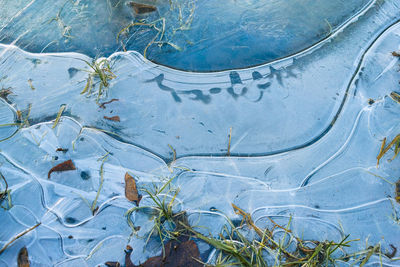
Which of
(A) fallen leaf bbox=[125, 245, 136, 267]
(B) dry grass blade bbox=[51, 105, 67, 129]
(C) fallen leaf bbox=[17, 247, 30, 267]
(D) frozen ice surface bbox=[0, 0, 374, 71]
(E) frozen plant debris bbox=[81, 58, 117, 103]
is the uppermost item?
(D) frozen ice surface bbox=[0, 0, 374, 71]

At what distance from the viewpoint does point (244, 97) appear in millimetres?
1857

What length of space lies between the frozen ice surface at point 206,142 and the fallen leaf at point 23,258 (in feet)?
0.09

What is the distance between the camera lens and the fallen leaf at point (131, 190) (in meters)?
1.59

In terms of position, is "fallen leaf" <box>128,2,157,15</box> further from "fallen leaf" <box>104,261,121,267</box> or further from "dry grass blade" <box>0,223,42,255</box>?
"fallen leaf" <box>104,261,121,267</box>

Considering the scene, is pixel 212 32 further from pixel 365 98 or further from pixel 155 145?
pixel 365 98

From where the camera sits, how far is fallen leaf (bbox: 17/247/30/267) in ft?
4.76

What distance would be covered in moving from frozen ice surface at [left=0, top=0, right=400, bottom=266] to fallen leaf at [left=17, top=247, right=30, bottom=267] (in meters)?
0.03

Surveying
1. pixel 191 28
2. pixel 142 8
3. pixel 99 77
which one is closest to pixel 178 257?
pixel 99 77

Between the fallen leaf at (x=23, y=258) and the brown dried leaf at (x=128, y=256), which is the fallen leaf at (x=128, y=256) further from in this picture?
the fallen leaf at (x=23, y=258)

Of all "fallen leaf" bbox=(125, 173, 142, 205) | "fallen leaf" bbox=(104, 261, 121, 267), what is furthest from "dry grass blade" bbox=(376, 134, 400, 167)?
"fallen leaf" bbox=(104, 261, 121, 267)

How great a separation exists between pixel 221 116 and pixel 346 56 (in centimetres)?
97

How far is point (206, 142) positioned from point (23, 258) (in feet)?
3.68

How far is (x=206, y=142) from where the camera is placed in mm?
1741

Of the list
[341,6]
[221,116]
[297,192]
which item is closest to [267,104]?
[221,116]
